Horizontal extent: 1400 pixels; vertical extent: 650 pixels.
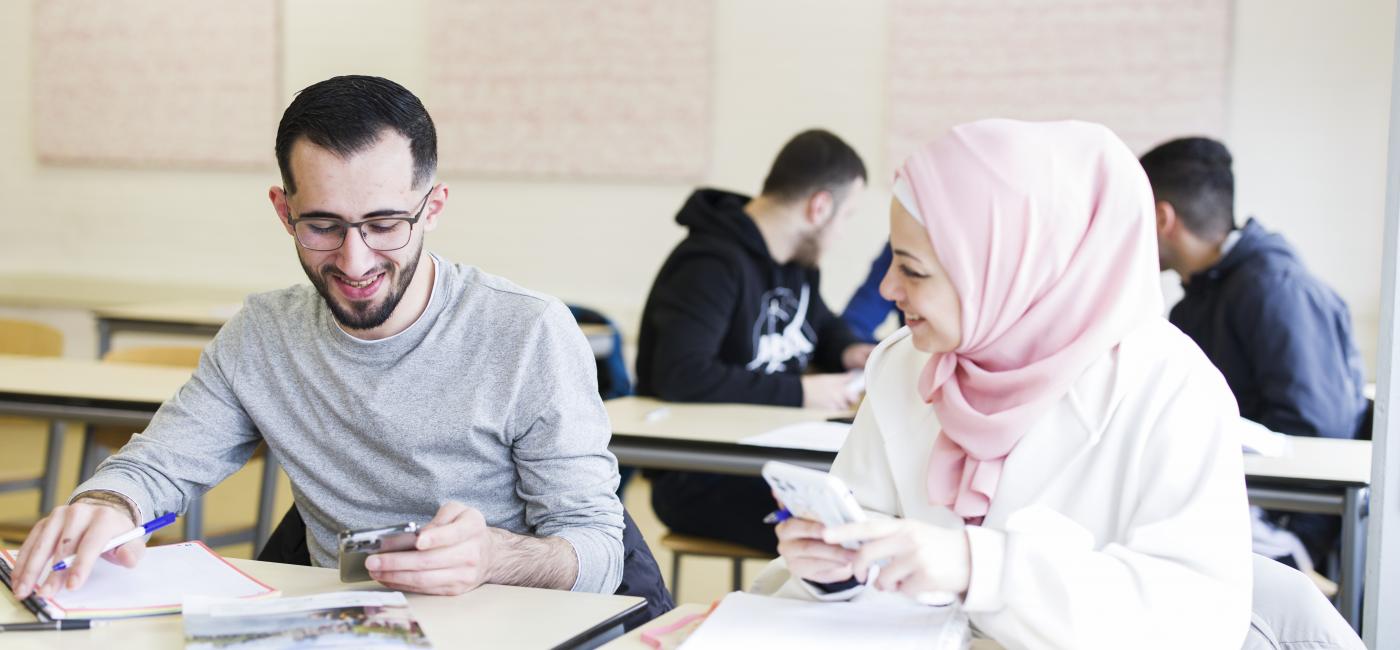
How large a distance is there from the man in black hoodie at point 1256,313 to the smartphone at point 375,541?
2.19m

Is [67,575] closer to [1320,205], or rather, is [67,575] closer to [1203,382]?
[1203,382]

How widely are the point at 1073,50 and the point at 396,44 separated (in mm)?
2933

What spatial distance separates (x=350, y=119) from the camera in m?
1.74

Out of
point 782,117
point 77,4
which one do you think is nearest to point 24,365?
point 782,117

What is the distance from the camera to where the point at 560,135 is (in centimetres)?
581

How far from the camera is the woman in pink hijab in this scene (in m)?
1.32

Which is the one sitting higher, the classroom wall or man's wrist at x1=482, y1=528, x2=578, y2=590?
the classroom wall

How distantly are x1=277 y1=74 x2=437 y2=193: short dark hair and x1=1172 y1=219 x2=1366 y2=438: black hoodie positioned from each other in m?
2.09

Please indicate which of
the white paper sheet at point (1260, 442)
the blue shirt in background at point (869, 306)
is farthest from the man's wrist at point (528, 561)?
the blue shirt in background at point (869, 306)

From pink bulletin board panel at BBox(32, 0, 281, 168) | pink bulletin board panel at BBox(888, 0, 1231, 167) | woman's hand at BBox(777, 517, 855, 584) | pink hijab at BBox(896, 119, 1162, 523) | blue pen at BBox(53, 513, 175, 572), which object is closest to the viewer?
woman's hand at BBox(777, 517, 855, 584)

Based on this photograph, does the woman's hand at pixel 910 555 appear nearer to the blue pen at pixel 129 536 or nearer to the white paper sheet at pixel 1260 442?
the blue pen at pixel 129 536

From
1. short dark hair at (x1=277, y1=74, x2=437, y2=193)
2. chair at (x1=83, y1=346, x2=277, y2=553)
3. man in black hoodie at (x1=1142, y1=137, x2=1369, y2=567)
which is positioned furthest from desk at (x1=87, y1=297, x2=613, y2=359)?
short dark hair at (x1=277, y1=74, x2=437, y2=193)

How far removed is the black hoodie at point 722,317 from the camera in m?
3.25

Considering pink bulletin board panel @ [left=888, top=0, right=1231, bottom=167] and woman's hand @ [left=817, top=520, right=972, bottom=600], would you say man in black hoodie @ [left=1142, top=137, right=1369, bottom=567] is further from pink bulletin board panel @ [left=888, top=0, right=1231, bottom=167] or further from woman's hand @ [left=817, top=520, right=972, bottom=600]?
woman's hand @ [left=817, top=520, right=972, bottom=600]
